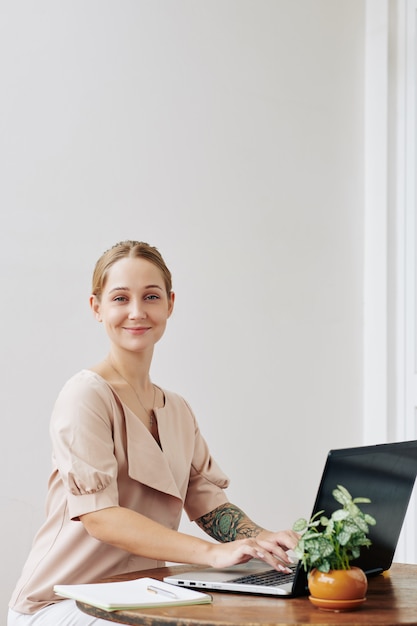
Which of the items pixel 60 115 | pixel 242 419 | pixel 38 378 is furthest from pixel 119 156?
pixel 242 419

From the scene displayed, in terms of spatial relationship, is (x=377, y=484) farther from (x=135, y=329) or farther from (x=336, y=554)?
(x=135, y=329)

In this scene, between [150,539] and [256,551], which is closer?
[256,551]

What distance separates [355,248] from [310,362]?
511 mm

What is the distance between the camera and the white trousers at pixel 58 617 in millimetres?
1638

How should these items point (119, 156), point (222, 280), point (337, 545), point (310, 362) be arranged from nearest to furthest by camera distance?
point (337, 545) → point (119, 156) → point (222, 280) → point (310, 362)

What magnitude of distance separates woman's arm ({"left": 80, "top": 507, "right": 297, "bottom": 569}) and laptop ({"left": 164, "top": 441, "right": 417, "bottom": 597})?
1.5 inches

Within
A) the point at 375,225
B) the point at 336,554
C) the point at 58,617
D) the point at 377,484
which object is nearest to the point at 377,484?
the point at 377,484

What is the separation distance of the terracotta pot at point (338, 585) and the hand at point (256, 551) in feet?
0.69

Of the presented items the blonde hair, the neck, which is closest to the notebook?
the neck

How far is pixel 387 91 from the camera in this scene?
132 inches

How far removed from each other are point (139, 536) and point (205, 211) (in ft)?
4.70

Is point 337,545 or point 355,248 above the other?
point 355,248

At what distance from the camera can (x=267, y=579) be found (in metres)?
1.54

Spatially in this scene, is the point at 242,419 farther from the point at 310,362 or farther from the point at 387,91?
the point at 387,91
